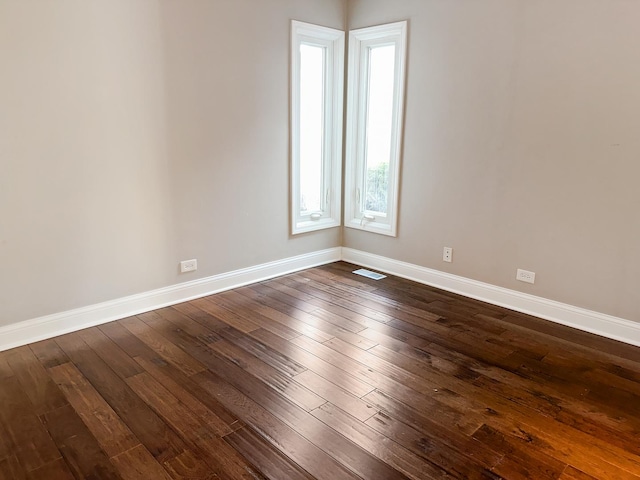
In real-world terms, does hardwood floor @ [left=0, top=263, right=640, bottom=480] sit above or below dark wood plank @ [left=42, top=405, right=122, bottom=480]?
above

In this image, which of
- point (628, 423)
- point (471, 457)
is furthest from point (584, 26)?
point (471, 457)

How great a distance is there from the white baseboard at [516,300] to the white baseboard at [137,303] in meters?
0.79

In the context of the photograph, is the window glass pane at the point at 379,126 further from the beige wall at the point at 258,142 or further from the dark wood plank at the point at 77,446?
the dark wood plank at the point at 77,446

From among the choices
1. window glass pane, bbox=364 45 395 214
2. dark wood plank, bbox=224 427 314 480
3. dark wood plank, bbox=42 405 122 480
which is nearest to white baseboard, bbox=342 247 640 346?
window glass pane, bbox=364 45 395 214

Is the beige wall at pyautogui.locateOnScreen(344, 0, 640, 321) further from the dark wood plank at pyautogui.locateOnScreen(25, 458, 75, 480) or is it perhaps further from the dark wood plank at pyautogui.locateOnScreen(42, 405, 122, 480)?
the dark wood plank at pyautogui.locateOnScreen(25, 458, 75, 480)

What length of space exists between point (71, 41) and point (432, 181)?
291cm

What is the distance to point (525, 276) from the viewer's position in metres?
3.49

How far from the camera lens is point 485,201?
12.0ft

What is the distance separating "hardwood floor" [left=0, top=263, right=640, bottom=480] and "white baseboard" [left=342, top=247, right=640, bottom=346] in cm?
11

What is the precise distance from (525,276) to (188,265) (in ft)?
8.79

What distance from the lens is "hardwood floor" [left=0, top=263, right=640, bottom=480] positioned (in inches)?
74.8

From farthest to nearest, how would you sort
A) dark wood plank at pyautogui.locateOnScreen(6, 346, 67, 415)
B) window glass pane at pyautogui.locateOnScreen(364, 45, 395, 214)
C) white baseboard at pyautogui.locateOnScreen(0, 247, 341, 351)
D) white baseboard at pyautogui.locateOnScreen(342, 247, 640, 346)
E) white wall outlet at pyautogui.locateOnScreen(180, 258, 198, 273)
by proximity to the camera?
window glass pane at pyautogui.locateOnScreen(364, 45, 395, 214), white wall outlet at pyautogui.locateOnScreen(180, 258, 198, 273), white baseboard at pyautogui.locateOnScreen(342, 247, 640, 346), white baseboard at pyautogui.locateOnScreen(0, 247, 341, 351), dark wood plank at pyautogui.locateOnScreen(6, 346, 67, 415)

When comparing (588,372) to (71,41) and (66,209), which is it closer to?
(66,209)

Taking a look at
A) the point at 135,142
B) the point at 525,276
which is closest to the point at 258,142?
the point at 135,142
